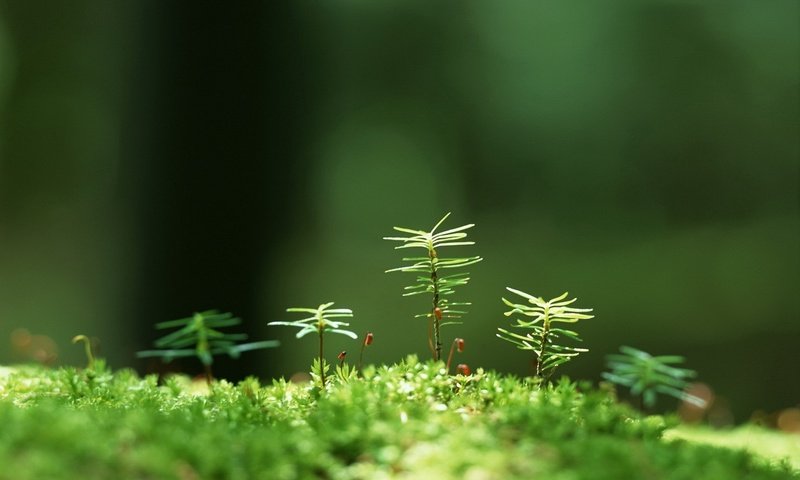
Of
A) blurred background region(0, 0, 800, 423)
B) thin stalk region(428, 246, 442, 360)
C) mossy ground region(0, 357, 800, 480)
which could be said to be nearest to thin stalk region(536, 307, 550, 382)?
mossy ground region(0, 357, 800, 480)

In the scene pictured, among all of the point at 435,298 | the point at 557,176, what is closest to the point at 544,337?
the point at 435,298

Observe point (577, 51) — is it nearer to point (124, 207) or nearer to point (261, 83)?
point (261, 83)

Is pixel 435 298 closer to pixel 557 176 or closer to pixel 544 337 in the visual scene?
pixel 544 337

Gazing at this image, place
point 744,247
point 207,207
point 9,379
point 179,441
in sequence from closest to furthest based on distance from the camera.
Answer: point 179,441 < point 9,379 < point 207,207 < point 744,247

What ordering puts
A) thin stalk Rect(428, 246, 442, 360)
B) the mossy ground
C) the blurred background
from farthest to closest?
the blurred background, thin stalk Rect(428, 246, 442, 360), the mossy ground

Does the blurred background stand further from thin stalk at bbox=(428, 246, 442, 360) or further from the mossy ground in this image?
the mossy ground

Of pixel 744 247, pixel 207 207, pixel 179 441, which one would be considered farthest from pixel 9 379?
pixel 744 247

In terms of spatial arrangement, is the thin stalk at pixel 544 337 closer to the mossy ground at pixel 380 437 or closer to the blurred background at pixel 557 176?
the mossy ground at pixel 380 437

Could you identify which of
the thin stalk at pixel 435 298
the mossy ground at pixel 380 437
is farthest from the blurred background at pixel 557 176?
the mossy ground at pixel 380 437

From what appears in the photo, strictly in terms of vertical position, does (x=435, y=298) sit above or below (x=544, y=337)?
above
